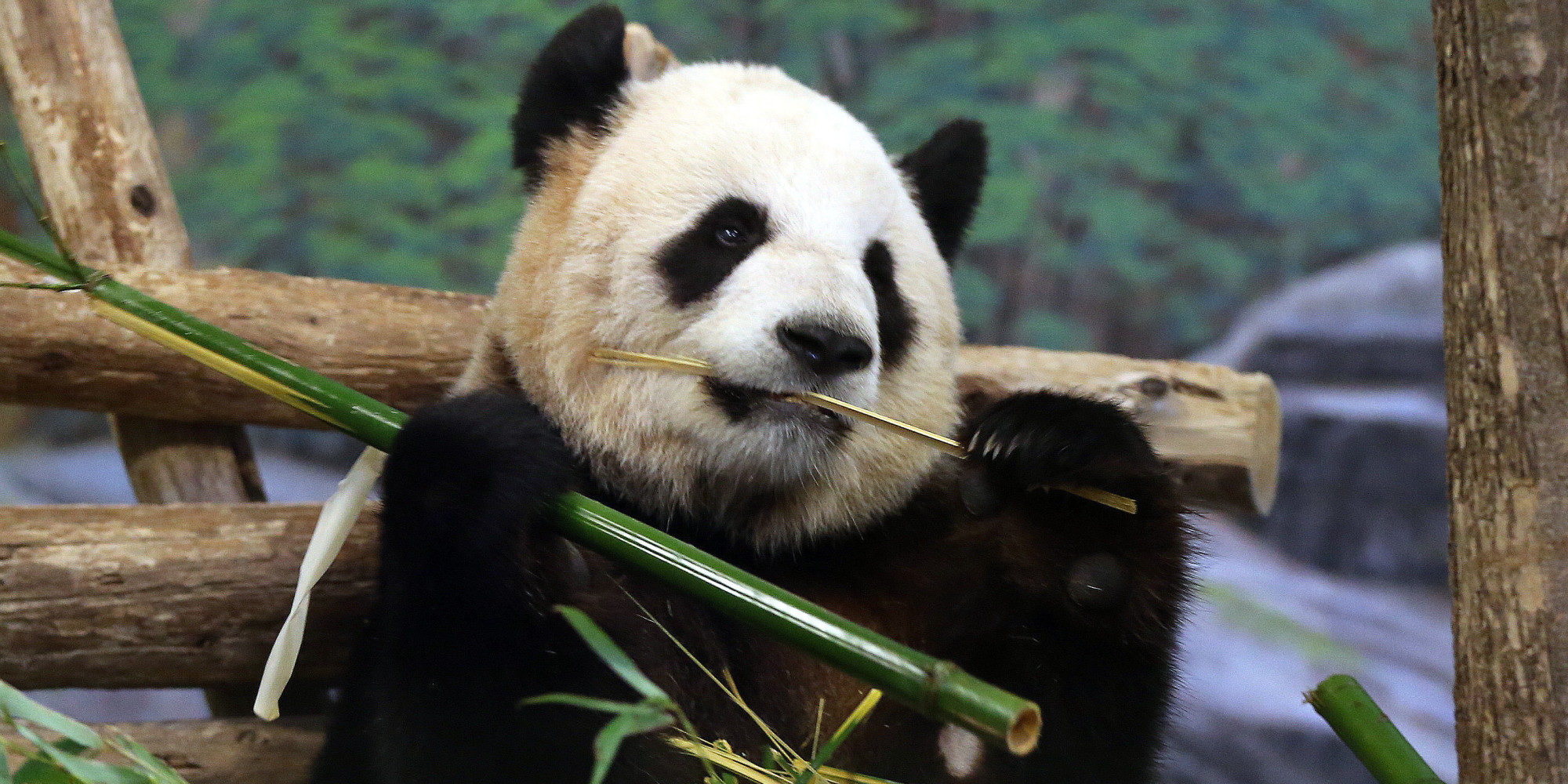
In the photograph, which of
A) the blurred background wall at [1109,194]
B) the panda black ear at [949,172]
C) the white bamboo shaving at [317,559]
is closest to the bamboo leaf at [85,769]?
the white bamboo shaving at [317,559]

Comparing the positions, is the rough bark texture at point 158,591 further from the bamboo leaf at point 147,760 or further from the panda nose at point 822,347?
the panda nose at point 822,347

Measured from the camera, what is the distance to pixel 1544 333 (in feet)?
4.39

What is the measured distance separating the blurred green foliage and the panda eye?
2.76 meters

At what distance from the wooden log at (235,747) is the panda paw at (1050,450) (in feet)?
5.08

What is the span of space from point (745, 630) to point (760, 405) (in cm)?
36

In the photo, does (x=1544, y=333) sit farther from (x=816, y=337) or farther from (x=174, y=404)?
(x=174, y=404)

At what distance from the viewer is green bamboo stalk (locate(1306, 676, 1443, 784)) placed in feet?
4.41

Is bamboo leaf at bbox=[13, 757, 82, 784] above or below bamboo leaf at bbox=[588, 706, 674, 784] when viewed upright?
below

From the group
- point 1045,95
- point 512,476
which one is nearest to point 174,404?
point 512,476

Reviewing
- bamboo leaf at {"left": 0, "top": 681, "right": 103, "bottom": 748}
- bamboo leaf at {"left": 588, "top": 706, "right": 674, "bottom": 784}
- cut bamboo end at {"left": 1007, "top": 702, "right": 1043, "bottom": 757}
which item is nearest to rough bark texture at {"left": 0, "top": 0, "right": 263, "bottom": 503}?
bamboo leaf at {"left": 0, "top": 681, "right": 103, "bottom": 748}

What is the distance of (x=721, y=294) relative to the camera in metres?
1.65

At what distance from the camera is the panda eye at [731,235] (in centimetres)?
172

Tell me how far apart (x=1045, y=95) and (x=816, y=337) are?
3558 millimetres

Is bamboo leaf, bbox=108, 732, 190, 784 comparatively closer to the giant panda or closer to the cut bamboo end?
the giant panda
